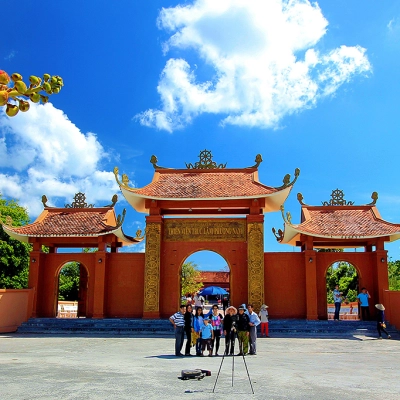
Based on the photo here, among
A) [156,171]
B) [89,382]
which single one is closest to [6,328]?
[156,171]

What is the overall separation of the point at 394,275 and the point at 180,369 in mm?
25652

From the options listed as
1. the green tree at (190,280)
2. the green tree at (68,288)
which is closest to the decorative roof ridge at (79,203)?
the green tree at (68,288)

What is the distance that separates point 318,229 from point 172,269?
5.60m

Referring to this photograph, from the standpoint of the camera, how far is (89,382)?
6.92 metres

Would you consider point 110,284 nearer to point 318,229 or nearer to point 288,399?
point 318,229

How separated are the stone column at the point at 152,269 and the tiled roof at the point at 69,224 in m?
1.38

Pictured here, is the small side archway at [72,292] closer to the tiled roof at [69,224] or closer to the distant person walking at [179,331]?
the tiled roof at [69,224]

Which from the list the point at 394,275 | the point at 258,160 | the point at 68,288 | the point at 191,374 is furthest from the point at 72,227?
the point at 394,275

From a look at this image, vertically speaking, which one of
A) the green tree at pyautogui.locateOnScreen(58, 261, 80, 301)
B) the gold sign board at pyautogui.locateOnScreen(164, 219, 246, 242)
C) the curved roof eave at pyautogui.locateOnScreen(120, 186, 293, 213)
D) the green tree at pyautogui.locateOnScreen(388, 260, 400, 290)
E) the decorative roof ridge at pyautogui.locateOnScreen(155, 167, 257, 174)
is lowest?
the green tree at pyautogui.locateOnScreen(58, 261, 80, 301)

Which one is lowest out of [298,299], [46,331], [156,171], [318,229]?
[46,331]

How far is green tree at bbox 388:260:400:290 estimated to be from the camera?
27984mm

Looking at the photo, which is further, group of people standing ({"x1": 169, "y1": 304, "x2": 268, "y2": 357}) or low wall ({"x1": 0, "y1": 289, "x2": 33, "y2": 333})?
low wall ({"x1": 0, "y1": 289, "x2": 33, "y2": 333})

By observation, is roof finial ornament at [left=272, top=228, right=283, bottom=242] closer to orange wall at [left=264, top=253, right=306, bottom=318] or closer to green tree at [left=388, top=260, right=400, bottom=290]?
orange wall at [left=264, top=253, right=306, bottom=318]

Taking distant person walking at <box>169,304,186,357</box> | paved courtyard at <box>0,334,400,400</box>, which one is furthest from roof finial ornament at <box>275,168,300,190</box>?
distant person walking at <box>169,304,186,357</box>
